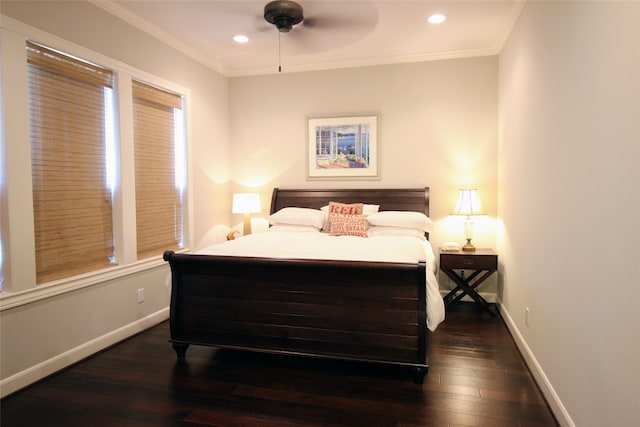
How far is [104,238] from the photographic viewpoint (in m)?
2.99

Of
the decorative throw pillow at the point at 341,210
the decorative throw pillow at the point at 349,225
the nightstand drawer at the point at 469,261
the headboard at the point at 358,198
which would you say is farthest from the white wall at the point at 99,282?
the nightstand drawer at the point at 469,261

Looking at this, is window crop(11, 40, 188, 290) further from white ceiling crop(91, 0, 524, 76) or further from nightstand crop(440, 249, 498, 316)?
nightstand crop(440, 249, 498, 316)

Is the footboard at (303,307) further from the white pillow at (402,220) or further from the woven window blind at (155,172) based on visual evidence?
the white pillow at (402,220)

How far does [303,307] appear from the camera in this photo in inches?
98.0

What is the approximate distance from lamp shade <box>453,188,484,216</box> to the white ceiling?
149 cm

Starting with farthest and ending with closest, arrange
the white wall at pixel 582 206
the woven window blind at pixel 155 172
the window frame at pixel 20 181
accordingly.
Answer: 1. the woven window blind at pixel 155 172
2. the window frame at pixel 20 181
3. the white wall at pixel 582 206

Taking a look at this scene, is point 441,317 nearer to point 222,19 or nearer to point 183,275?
point 183,275

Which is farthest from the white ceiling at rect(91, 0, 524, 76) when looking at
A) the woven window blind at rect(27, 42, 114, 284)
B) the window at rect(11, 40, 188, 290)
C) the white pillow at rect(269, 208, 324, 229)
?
the white pillow at rect(269, 208, 324, 229)

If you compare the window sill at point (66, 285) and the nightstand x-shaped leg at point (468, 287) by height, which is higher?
the window sill at point (66, 285)

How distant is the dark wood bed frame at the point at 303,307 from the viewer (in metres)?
2.34

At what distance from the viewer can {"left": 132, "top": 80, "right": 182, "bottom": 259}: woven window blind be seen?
3305 millimetres

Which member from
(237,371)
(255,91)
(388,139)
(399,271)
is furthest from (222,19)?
(237,371)

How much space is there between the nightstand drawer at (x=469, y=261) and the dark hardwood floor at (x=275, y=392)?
0.90 meters

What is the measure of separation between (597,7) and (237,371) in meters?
2.77
